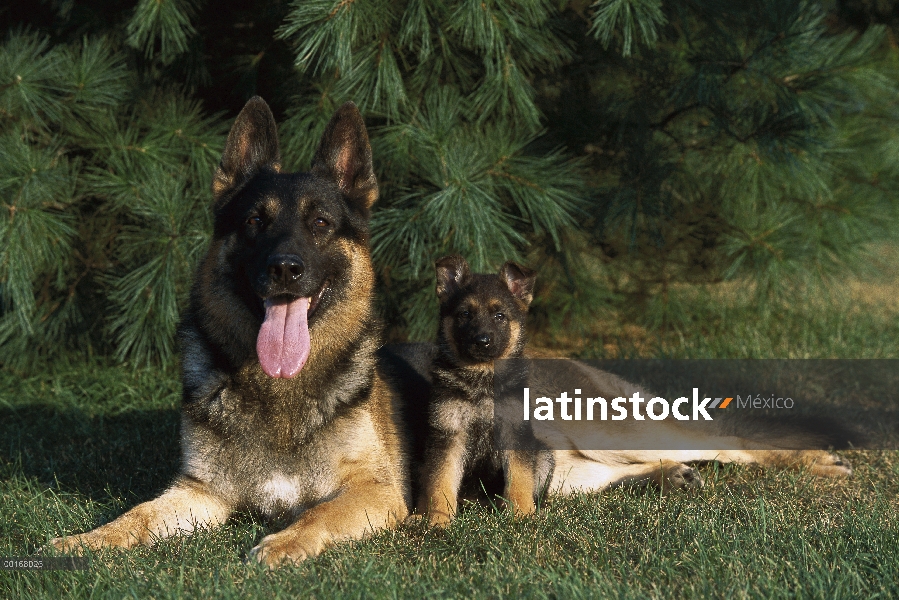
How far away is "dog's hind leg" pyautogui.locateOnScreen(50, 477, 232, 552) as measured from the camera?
11.2ft

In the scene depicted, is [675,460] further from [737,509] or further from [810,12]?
[810,12]

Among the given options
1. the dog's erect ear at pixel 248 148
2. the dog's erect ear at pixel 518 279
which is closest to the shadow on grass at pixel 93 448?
the dog's erect ear at pixel 248 148

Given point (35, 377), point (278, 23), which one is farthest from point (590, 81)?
point (35, 377)

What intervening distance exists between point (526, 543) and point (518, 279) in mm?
1513

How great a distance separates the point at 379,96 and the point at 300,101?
2.65 ft

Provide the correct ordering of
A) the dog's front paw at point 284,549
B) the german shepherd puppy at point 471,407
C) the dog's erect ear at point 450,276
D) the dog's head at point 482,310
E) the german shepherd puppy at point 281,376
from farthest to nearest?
the dog's erect ear at point 450,276 < the dog's head at point 482,310 < the german shepherd puppy at point 471,407 < the german shepherd puppy at point 281,376 < the dog's front paw at point 284,549

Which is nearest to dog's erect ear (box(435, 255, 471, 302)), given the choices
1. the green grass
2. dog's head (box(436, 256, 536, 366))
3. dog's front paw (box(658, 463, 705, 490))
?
dog's head (box(436, 256, 536, 366))

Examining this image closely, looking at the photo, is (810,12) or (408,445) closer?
(408,445)

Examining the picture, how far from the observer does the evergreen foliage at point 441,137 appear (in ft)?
18.2

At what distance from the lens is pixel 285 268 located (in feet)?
11.6

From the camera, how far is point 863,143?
25.1 ft

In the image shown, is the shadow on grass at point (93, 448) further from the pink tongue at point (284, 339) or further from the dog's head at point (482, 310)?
the dog's head at point (482, 310)

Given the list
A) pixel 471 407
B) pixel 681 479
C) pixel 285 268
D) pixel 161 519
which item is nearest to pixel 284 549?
pixel 161 519

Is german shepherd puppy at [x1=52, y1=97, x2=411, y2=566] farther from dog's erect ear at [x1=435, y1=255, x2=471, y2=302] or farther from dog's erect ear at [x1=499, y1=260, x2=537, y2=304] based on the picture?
dog's erect ear at [x1=499, y1=260, x2=537, y2=304]
